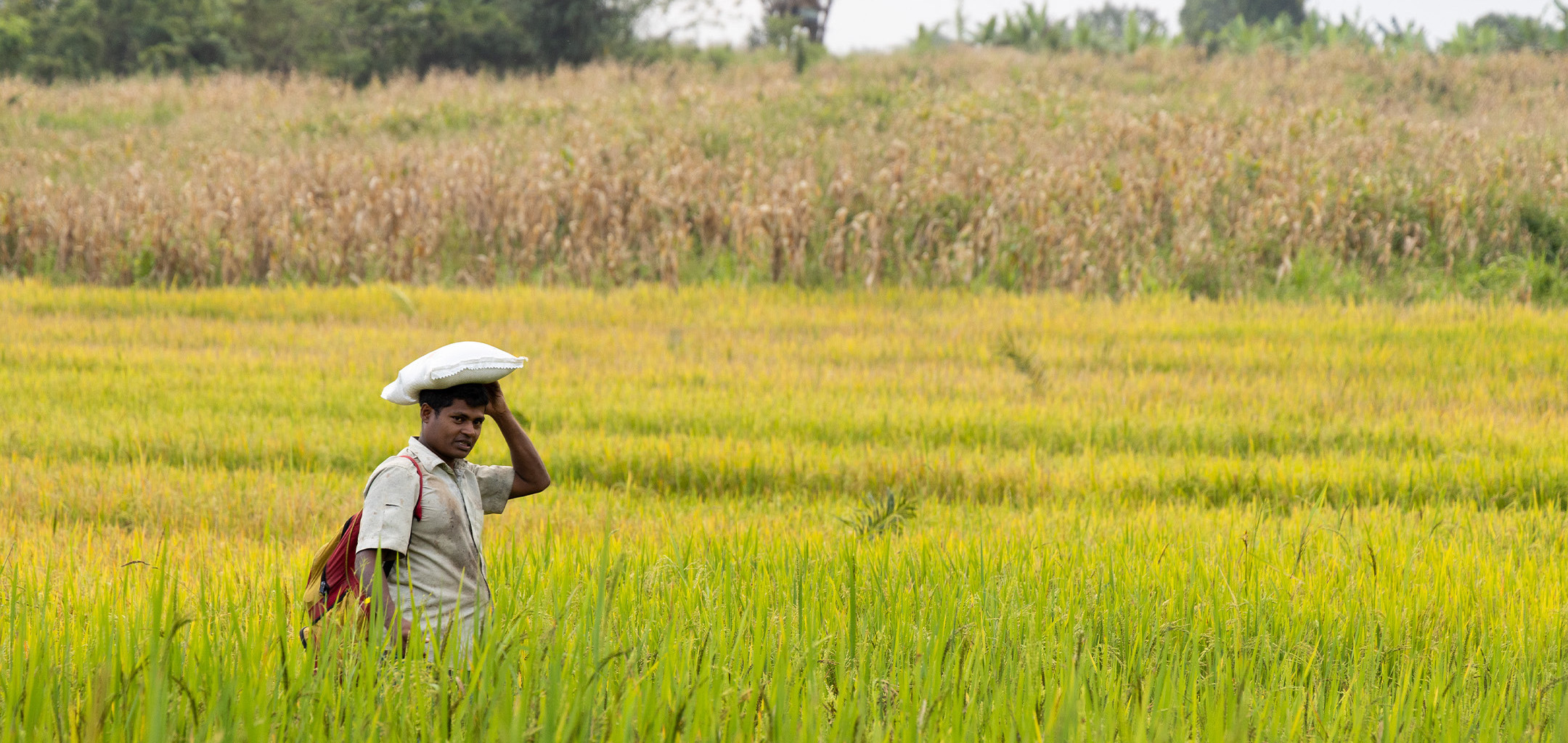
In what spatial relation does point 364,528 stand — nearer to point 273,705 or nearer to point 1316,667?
point 273,705

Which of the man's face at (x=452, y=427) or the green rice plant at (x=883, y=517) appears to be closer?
the man's face at (x=452, y=427)

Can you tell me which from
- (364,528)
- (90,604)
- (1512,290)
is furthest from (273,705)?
(1512,290)

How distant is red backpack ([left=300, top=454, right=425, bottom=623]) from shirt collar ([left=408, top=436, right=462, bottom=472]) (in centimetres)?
2

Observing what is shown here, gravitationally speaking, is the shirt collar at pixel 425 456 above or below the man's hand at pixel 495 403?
below

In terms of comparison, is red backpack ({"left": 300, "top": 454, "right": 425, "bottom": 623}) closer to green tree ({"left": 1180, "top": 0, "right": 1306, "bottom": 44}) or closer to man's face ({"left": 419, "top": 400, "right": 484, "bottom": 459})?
man's face ({"left": 419, "top": 400, "right": 484, "bottom": 459})

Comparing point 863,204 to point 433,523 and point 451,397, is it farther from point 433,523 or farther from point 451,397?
point 433,523

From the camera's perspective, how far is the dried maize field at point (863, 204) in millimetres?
13805

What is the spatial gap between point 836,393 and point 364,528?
19.5 ft

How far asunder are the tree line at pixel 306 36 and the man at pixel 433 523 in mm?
32841

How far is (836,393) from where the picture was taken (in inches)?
345

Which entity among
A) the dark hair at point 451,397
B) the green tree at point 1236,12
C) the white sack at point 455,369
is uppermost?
the green tree at point 1236,12

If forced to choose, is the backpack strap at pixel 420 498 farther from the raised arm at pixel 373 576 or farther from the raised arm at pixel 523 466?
the raised arm at pixel 523 466

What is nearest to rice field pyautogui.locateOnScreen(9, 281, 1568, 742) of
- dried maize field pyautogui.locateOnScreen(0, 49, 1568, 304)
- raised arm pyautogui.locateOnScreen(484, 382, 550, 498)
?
raised arm pyautogui.locateOnScreen(484, 382, 550, 498)

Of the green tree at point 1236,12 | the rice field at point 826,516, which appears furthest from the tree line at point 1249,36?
the rice field at point 826,516
